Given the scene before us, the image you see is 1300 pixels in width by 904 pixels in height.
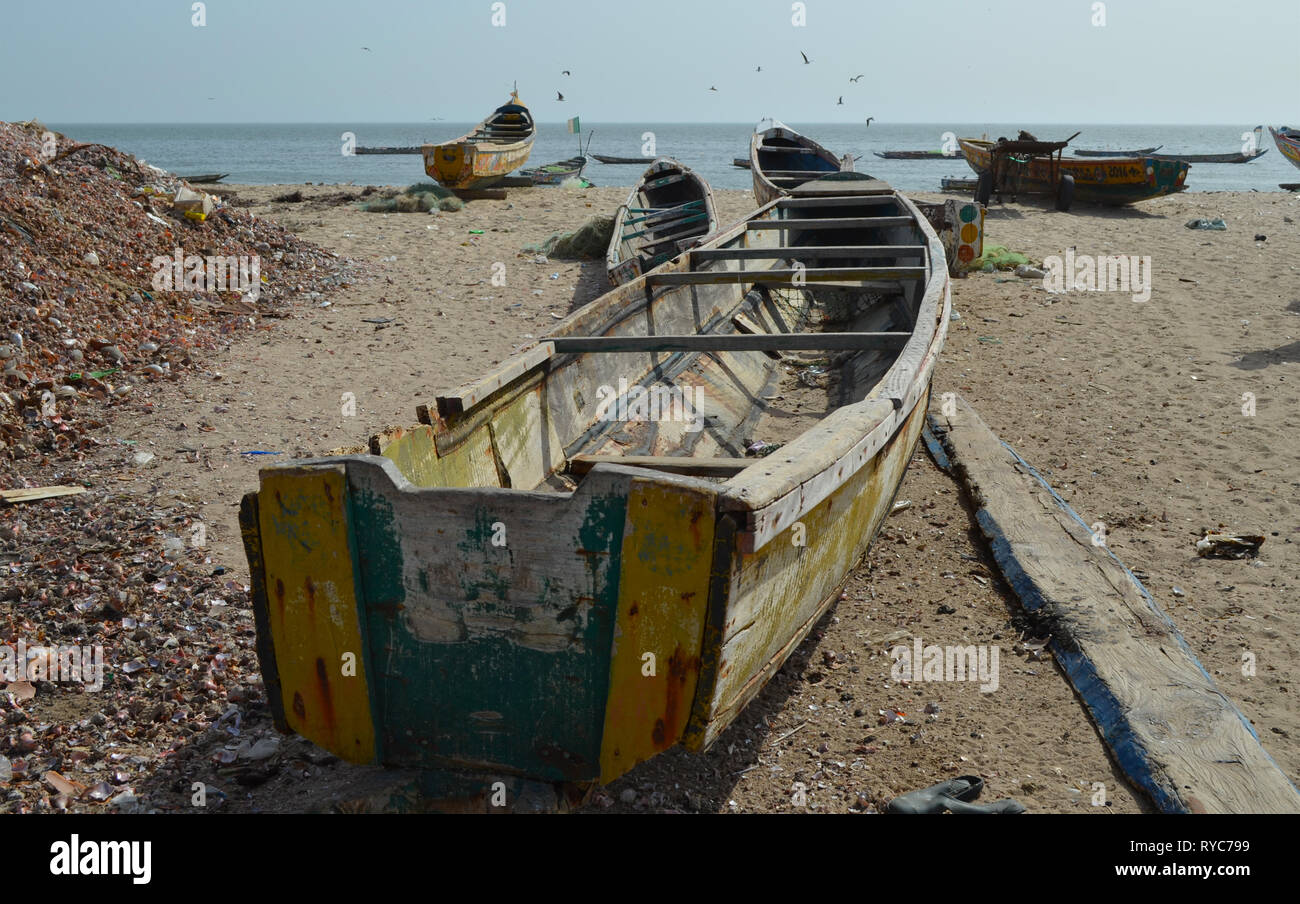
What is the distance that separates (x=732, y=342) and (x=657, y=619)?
261 centimetres

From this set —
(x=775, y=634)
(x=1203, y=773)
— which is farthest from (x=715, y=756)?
(x=1203, y=773)

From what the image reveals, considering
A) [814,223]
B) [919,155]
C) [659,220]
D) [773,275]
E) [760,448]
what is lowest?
[760,448]

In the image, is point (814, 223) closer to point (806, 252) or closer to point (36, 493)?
point (806, 252)

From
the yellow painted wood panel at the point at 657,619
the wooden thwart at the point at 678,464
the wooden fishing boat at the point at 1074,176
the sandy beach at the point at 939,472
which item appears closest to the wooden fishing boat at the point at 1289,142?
the wooden fishing boat at the point at 1074,176

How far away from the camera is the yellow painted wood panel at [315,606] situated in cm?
249

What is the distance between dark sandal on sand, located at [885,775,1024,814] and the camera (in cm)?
259

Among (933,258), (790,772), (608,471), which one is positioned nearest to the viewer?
(608,471)

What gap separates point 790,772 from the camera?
2920mm

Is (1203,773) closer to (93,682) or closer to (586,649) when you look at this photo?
(586,649)

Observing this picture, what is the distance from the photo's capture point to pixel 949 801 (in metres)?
2.60

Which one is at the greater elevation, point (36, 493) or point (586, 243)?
point (586, 243)

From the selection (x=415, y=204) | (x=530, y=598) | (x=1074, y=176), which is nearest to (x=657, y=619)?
(x=530, y=598)

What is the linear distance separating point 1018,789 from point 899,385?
5.09 feet

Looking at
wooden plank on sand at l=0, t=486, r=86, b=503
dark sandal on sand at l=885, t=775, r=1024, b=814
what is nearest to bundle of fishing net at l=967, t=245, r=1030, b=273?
dark sandal on sand at l=885, t=775, r=1024, b=814
